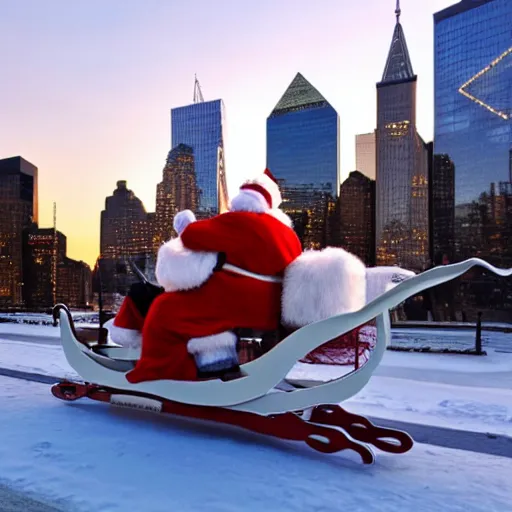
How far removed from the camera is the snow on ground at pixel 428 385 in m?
4.06

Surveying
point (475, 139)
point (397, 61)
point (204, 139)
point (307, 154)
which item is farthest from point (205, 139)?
point (397, 61)

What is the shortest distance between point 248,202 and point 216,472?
152 cm

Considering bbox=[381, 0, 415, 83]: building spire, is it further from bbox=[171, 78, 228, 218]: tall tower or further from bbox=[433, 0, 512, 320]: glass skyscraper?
bbox=[171, 78, 228, 218]: tall tower

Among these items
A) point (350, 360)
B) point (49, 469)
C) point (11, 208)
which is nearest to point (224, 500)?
point (49, 469)

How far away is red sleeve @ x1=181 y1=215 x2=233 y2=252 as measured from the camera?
295 cm

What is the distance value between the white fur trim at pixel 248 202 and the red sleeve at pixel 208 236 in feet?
0.44

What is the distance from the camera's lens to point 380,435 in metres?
2.82

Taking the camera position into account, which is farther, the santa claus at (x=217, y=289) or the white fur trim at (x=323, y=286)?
the santa claus at (x=217, y=289)

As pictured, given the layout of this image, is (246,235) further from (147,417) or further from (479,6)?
(479,6)

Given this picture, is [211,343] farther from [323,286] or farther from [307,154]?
[307,154]

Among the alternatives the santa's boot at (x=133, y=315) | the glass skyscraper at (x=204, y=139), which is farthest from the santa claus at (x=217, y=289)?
the glass skyscraper at (x=204, y=139)

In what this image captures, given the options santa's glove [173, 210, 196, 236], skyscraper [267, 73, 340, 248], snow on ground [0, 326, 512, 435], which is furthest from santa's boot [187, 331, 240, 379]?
skyscraper [267, 73, 340, 248]

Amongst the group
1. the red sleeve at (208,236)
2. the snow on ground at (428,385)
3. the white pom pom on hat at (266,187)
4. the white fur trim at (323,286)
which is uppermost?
the white pom pom on hat at (266,187)

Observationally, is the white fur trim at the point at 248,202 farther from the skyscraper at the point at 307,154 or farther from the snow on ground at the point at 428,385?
the skyscraper at the point at 307,154
